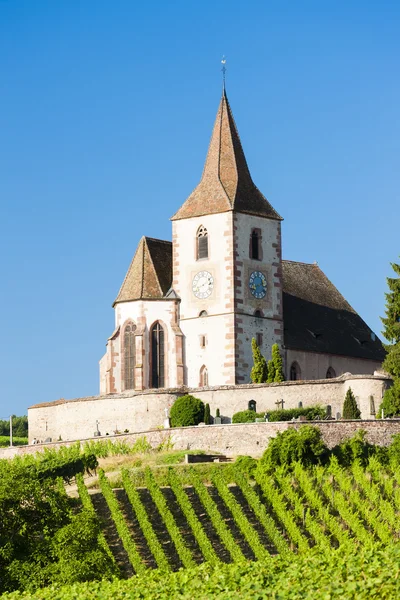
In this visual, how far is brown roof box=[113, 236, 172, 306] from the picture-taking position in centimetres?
7619

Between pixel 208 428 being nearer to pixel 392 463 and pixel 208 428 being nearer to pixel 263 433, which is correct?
pixel 263 433

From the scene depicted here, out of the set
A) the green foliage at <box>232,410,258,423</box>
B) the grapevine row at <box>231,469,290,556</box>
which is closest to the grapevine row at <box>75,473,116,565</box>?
the grapevine row at <box>231,469,290,556</box>

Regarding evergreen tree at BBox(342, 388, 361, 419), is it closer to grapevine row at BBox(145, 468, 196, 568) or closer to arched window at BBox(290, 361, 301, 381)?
arched window at BBox(290, 361, 301, 381)

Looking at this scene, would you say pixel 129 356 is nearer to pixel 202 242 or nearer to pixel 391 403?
pixel 202 242

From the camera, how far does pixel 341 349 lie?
7994 cm

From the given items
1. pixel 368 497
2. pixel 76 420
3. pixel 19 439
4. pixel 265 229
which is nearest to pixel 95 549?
pixel 368 497

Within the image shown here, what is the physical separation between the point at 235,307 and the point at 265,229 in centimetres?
493

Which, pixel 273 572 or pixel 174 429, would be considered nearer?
pixel 273 572

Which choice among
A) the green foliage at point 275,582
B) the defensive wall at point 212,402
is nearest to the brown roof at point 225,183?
the defensive wall at point 212,402

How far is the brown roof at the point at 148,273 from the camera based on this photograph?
250 feet

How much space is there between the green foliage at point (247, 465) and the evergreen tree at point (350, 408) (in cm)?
699

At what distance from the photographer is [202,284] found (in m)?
75.3

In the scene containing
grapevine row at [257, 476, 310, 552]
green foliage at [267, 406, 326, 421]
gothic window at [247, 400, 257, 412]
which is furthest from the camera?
gothic window at [247, 400, 257, 412]

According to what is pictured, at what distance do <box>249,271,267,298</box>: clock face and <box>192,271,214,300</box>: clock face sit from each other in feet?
6.42
